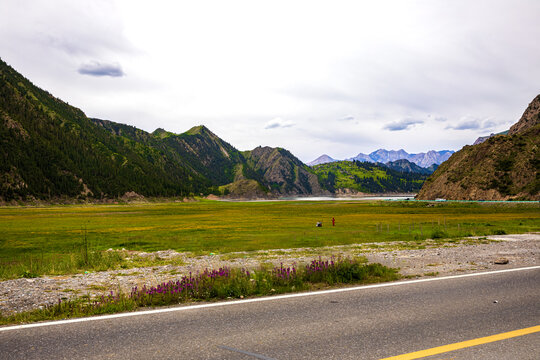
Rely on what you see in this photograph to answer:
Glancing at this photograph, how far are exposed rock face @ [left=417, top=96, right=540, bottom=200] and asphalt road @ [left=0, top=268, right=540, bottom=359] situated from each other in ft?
401

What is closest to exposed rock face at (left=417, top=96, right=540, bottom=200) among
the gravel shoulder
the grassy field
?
the grassy field

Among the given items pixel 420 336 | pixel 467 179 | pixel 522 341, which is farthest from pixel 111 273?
pixel 467 179

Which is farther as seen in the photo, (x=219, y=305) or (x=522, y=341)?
(x=219, y=305)

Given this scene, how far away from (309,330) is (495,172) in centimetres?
14120

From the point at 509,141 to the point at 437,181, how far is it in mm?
31493

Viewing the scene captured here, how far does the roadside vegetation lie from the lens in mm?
7868

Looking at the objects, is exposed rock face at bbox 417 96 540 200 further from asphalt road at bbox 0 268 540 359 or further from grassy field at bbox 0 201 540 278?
asphalt road at bbox 0 268 540 359

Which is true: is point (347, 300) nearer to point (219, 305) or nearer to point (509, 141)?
point (219, 305)

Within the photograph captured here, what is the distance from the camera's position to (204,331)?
21.2 ft

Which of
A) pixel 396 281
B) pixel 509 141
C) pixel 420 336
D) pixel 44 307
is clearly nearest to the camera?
pixel 420 336

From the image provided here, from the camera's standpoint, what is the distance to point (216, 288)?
932 centimetres

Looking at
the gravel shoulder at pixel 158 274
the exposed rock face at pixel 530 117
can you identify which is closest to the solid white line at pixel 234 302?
the gravel shoulder at pixel 158 274

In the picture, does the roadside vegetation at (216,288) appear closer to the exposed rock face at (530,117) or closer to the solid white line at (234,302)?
the solid white line at (234,302)

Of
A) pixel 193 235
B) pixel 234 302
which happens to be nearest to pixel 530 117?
pixel 193 235
